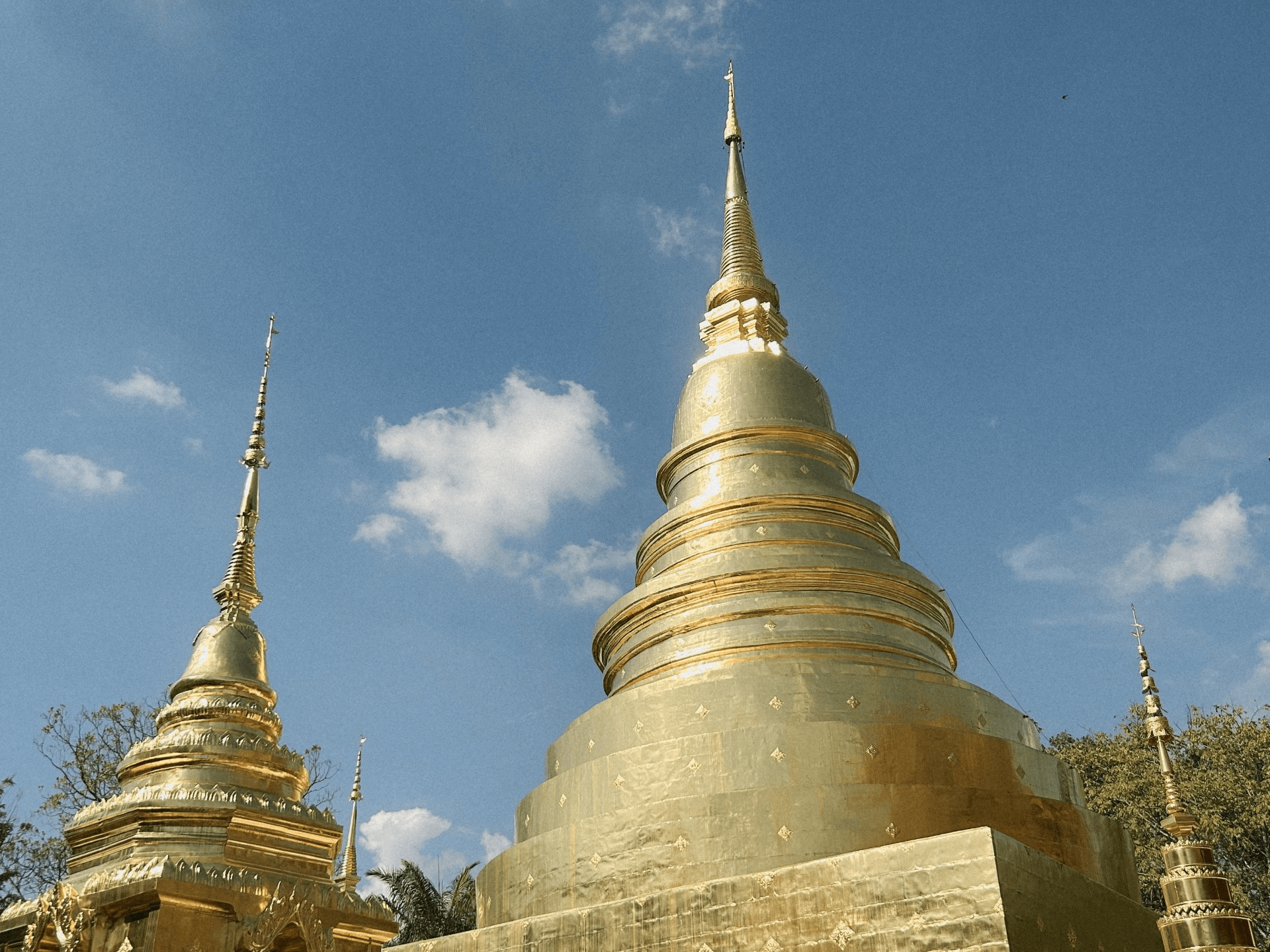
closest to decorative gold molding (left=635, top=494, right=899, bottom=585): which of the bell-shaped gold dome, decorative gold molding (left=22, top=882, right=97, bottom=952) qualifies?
the bell-shaped gold dome

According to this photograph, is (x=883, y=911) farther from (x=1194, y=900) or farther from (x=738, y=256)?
(x=738, y=256)

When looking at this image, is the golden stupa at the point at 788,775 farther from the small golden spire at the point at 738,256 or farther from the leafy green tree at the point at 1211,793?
the leafy green tree at the point at 1211,793

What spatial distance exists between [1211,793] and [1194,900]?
11990mm

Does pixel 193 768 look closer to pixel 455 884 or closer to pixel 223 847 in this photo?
pixel 223 847

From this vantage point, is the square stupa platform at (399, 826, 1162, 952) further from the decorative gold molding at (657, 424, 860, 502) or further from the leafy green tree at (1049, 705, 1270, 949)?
the leafy green tree at (1049, 705, 1270, 949)

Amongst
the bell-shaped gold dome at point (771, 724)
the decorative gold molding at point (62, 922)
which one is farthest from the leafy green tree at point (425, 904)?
the decorative gold molding at point (62, 922)

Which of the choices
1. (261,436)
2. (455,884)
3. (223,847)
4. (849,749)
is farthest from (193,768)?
(455,884)

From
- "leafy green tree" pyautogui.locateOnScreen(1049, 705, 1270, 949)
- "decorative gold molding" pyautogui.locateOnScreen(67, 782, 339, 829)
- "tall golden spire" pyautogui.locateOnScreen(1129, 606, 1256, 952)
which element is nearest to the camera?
"tall golden spire" pyautogui.locateOnScreen(1129, 606, 1256, 952)

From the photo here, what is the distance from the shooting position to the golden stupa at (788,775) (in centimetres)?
772

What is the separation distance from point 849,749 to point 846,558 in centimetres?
264

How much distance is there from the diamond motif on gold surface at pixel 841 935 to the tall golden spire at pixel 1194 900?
6.37ft

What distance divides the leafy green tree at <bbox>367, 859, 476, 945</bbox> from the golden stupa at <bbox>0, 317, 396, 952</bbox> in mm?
12556

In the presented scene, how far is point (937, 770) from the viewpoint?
9.52m

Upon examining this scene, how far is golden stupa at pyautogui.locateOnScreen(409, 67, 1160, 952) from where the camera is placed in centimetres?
772
